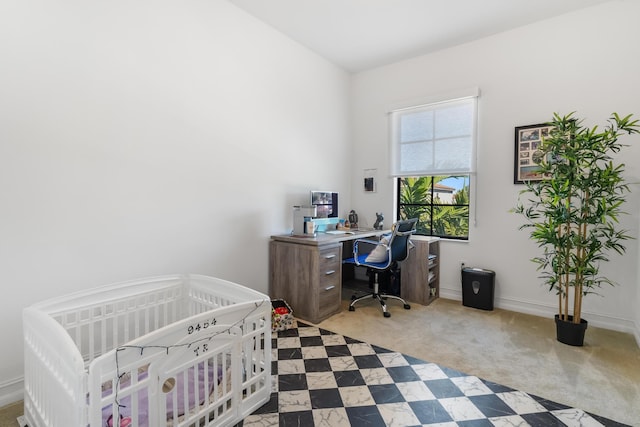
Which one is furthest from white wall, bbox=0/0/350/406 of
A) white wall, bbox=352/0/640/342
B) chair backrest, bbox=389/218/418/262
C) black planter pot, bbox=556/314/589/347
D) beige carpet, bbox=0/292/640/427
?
black planter pot, bbox=556/314/589/347

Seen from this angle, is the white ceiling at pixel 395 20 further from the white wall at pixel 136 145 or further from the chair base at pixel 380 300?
the chair base at pixel 380 300

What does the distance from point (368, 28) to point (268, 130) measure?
4.89ft

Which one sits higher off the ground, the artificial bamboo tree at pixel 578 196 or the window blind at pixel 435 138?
the window blind at pixel 435 138

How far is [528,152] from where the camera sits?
3.18m

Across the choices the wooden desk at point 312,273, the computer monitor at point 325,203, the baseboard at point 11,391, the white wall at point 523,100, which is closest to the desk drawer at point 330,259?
the wooden desk at point 312,273

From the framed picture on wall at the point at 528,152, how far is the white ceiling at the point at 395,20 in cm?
107

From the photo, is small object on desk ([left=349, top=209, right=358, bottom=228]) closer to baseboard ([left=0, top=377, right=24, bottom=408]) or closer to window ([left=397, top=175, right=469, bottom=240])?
window ([left=397, top=175, right=469, bottom=240])

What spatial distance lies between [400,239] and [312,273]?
0.98 metres

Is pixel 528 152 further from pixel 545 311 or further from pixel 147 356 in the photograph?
pixel 147 356

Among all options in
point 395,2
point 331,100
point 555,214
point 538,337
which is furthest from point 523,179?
point 331,100

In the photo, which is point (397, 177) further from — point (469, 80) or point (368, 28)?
point (368, 28)

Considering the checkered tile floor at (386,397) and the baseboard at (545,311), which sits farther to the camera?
the baseboard at (545,311)

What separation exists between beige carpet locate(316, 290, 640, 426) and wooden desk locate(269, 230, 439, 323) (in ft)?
0.54

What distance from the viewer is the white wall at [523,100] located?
9.15ft
